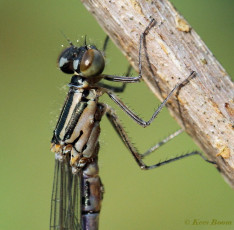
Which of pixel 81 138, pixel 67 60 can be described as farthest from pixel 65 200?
pixel 67 60

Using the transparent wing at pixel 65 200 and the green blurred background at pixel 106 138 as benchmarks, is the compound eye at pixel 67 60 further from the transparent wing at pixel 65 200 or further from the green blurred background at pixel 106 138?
the green blurred background at pixel 106 138

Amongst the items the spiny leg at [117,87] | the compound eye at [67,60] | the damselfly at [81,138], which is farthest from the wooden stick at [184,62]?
the spiny leg at [117,87]

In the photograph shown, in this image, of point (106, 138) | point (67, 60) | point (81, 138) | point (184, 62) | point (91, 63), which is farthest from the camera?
point (106, 138)

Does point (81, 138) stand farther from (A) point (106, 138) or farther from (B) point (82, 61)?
(A) point (106, 138)

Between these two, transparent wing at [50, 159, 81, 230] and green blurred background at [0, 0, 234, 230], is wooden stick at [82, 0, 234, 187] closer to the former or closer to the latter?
transparent wing at [50, 159, 81, 230]

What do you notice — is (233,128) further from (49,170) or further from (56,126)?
(49,170)

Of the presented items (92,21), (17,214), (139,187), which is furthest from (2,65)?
(139,187)
